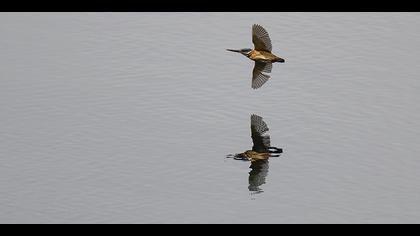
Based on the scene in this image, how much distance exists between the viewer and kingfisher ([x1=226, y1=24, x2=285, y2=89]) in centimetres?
3959

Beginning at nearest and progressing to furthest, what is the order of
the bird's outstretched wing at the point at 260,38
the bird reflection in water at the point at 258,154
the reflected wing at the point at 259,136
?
the bird reflection in water at the point at 258,154
the bird's outstretched wing at the point at 260,38
the reflected wing at the point at 259,136

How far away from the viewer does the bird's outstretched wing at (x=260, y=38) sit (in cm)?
3950

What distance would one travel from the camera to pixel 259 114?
4144cm

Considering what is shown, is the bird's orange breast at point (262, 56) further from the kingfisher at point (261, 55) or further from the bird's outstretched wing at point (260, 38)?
the bird's outstretched wing at point (260, 38)

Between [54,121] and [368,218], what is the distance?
9720 millimetres

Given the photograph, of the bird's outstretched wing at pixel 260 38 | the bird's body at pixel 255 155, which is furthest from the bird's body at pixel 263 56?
the bird's body at pixel 255 155

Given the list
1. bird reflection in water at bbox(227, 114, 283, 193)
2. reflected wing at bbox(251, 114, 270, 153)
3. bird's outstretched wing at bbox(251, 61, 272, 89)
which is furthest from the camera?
bird's outstretched wing at bbox(251, 61, 272, 89)

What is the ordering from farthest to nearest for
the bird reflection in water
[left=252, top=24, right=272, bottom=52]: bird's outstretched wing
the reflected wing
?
the reflected wing, [left=252, top=24, right=272, bottom=52]: bird's outstretched wing, the bird reflection in water

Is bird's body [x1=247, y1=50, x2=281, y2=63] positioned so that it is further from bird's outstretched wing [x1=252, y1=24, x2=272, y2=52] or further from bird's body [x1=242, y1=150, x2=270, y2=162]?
bird's body [x1=242, y1=150, x2=270, y2=162]

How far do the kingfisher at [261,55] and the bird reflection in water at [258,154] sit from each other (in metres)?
1.16

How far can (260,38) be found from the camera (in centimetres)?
3966

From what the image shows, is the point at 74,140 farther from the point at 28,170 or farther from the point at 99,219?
the point at 99,219

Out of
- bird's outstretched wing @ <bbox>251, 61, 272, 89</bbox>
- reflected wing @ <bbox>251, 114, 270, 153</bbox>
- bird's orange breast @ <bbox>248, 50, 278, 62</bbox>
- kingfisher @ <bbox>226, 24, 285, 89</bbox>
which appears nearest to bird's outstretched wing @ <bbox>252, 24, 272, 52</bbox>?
kingfisher @ <bbox>226, 24, 285, 89</bbox>

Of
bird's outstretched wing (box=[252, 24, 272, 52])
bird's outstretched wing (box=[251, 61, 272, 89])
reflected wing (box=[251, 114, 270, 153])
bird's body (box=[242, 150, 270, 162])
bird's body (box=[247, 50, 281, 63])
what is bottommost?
bird's body (box=[242, 150, 270, 162])
